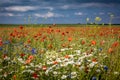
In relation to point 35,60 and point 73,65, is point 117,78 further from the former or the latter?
point 35,60

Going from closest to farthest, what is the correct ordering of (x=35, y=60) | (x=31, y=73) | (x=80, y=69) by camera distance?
(x=80, y=69)
(x=31, y=73)
(x=35, y=60)

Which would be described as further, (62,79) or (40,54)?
(40,54)

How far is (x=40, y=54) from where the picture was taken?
5.39 m

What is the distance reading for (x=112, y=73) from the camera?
13.3ft

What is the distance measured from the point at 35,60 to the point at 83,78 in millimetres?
1498

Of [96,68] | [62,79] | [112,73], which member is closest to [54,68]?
[62,79]

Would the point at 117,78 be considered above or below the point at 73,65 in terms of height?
below

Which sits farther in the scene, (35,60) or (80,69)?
(35,60)

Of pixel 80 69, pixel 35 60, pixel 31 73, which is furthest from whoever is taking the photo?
pixel 35 60

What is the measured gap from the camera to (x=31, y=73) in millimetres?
4164

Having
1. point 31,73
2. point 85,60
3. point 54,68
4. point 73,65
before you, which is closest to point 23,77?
point 31,73

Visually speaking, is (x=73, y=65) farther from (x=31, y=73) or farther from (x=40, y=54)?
(x=40, y=54)

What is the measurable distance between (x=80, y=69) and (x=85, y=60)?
45 cm

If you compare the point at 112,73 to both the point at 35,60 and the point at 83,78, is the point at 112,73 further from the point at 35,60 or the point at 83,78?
the point at 35,60
